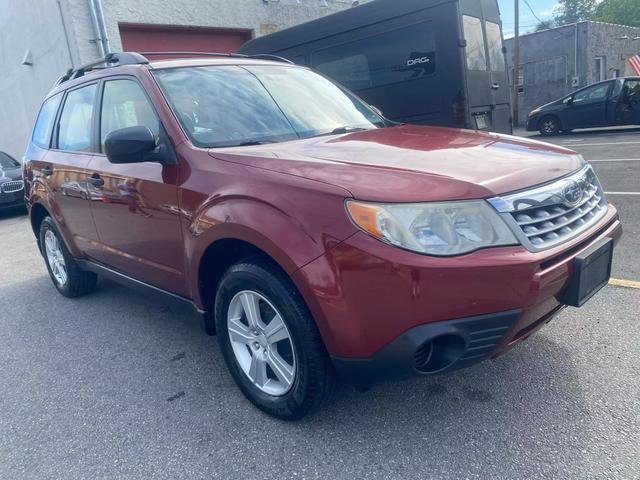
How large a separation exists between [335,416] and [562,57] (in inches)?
915

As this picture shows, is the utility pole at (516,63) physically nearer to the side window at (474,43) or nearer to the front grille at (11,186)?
the side window at (474,43)

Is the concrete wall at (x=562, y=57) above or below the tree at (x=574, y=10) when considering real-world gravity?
below

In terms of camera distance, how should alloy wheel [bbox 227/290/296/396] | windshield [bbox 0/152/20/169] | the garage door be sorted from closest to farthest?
alloy wheel [bbox 227/290/296/396], windshield [bbox 0/152/20/169], the garage door

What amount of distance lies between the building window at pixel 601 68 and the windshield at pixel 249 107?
23.3 metres

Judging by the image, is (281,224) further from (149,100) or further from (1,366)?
(1,366)

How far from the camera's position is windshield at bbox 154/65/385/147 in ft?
9.55

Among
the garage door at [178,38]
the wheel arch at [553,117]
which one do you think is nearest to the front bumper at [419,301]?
the garage door at [178,38]

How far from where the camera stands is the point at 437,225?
2.01 metres

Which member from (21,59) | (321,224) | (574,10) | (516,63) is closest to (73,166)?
(321,224)

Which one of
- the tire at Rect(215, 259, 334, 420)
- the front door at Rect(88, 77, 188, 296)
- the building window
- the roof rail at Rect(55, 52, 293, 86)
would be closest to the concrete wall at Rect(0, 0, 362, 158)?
the roof rail at Rect(55, 52, 293, 86)

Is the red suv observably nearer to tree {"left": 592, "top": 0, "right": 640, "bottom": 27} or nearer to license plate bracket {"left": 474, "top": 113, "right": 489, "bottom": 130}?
license plate bracket {"left": 474, "top": 113, "right": 489, "bottom": 130}

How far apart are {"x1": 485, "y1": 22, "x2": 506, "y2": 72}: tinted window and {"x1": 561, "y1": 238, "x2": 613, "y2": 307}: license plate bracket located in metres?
5.74

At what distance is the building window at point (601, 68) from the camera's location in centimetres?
2281

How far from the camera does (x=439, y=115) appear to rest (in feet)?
23.1
